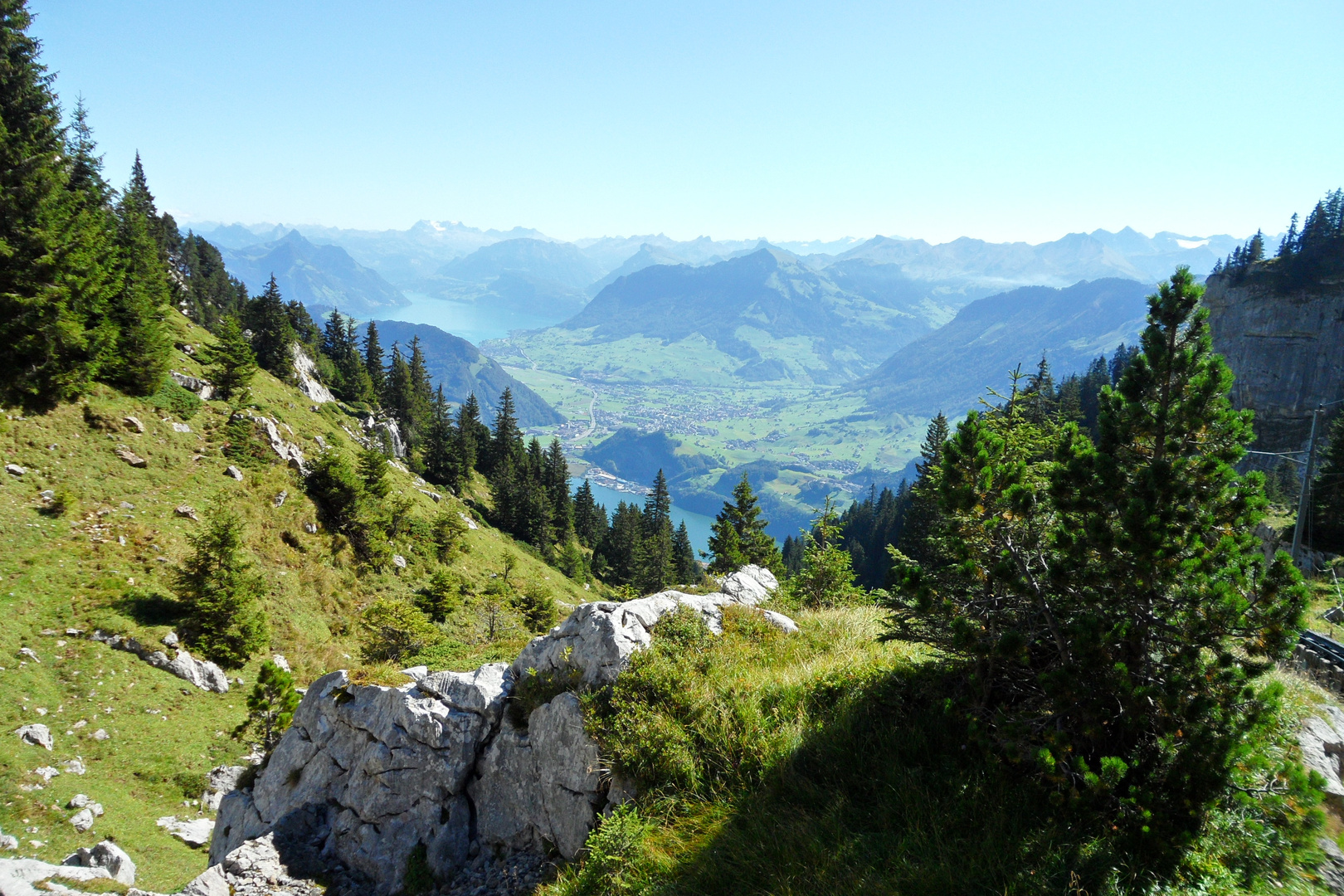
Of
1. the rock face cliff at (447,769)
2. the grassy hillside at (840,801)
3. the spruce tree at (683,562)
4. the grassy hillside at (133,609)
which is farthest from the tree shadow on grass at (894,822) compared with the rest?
the spruce tree at (683,562)

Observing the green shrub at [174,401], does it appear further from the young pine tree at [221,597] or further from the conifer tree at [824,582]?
the conifer tree at [824,582]

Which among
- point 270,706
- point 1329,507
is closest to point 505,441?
point 270,706

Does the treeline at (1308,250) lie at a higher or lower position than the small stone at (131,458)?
higher

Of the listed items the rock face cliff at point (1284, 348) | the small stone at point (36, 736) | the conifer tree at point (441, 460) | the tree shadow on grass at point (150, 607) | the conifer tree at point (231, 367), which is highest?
the rock face cliff at point (1284, 348)

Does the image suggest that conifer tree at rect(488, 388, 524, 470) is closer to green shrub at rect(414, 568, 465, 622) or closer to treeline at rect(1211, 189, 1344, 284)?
green shrub at rect(414, 568, 465, 622)

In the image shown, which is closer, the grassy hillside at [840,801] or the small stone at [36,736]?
the grassy hillside at [840,801]

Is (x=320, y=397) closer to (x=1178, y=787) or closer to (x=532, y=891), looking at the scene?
(x=532, y=891)

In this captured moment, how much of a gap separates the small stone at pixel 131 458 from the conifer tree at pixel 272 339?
33.6 metres

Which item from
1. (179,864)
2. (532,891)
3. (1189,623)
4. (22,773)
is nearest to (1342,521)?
(1189,623)

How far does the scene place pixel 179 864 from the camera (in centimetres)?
1444

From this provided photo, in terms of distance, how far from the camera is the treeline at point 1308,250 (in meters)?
89.2

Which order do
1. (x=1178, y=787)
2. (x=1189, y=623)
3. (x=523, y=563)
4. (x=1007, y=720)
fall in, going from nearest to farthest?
(x=1178, y=787), (x=1189, y=623), (x=1007, y=720), (x=523, y=563)

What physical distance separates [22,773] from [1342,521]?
184 feet

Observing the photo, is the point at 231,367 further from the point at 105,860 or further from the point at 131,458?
the point at 105,860
